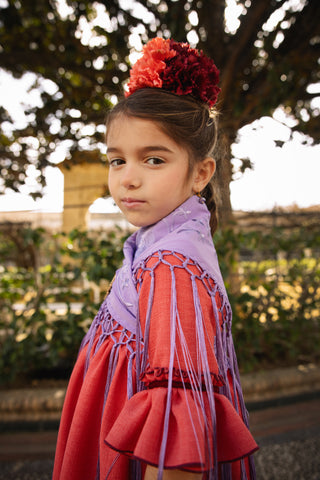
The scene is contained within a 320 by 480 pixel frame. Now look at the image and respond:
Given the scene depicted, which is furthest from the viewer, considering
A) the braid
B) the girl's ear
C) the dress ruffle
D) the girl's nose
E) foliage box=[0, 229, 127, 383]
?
foliage box=[0, 229, 127, 383]

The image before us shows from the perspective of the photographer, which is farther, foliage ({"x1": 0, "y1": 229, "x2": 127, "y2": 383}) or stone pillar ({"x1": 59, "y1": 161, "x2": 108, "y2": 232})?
stone pillar ({"x1": 59, "y1": 161, "x2": 108, "y2": 232})

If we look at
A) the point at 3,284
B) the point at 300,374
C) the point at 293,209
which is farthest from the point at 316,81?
the point at 3,284

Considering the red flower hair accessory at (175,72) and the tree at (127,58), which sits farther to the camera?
the tree at (127,58)

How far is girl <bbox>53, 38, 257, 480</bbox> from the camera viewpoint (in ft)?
2.03

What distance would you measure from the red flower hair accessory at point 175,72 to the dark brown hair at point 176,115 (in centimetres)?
3

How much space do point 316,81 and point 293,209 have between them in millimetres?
1280

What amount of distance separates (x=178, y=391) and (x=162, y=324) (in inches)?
5.2

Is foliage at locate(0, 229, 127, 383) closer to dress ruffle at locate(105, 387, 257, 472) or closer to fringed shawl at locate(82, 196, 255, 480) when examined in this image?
fringed shawl at locate(82, 196, 255, 480)

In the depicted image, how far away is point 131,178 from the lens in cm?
85

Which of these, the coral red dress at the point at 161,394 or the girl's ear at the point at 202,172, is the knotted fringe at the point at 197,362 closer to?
the coral red dress at the point at 161,394

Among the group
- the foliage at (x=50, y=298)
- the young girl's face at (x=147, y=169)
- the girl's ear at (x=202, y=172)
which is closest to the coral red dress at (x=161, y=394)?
the young girl's face at (x=147, y=169)

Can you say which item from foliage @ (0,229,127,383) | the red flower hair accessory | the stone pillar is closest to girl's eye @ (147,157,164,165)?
the red flower hair accessory

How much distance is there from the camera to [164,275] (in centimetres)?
74

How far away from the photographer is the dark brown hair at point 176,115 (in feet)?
2.86
